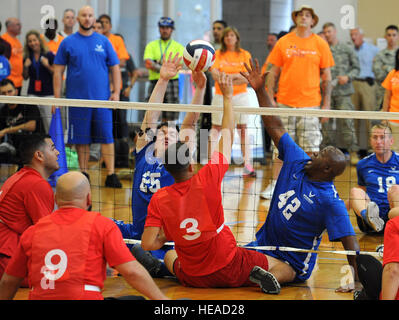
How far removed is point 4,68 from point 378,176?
597 centimetres

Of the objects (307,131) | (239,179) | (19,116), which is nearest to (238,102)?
(239,179)

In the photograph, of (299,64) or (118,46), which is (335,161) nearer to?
(299,64)

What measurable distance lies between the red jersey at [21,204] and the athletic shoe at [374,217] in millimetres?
3431

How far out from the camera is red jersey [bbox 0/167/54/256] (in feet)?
15.3

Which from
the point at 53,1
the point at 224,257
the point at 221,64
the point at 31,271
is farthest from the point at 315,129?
the point at 53,1

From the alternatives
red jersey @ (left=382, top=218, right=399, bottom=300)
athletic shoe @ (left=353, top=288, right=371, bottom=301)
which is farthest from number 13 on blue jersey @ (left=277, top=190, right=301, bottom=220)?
Answer: red jersey @ (left=382, top=218, right=399, bottom=300)

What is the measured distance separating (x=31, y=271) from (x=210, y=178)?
150cm

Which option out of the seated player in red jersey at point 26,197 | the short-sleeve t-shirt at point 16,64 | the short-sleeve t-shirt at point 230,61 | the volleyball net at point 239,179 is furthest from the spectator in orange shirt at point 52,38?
the seated player in red jersey at point 26,197

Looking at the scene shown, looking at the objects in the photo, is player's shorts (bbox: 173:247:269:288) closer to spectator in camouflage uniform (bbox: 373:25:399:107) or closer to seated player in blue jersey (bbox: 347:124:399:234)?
seated player in blue jersey (bbox: 347:124:399:234)

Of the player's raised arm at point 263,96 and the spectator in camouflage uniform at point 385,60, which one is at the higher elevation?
the spectator in camouflage uniform at point 385,60

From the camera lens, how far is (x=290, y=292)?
4.90 metres

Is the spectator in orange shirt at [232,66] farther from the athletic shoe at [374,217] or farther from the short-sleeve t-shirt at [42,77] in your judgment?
the athletic shoe at [374,217]

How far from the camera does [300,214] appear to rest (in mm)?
5012

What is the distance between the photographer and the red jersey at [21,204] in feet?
15.3
